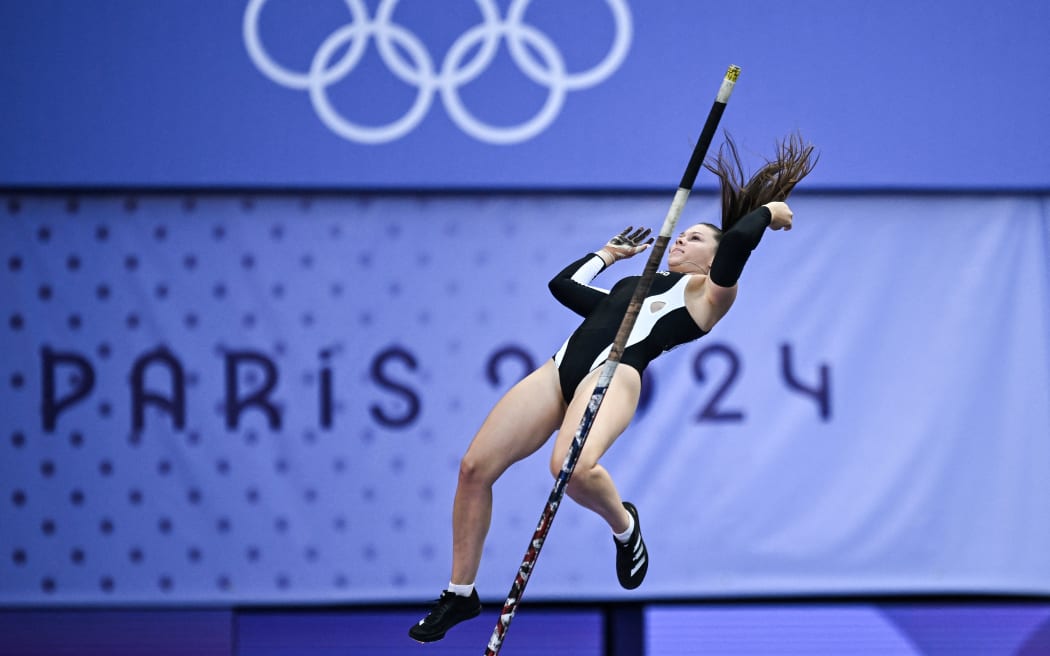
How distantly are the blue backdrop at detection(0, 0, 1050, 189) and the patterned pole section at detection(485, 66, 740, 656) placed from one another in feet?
10.4

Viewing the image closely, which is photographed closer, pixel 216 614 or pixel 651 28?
pixel 216 614

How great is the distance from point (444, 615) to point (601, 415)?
69 centimetres

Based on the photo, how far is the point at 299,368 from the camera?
20.9 ft

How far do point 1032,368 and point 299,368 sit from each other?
3657mm

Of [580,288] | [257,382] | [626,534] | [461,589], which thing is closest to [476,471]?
[461,589]

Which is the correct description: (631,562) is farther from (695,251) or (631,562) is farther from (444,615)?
(695,251)

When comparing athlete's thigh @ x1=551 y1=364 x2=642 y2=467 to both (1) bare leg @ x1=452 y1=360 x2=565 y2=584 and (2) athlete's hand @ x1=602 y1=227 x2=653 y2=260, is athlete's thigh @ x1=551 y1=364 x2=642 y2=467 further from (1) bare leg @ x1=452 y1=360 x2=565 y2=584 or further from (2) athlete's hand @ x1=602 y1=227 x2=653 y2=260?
(2) athlete's hand @ x1=602 y1=227 x2=653 y2=260

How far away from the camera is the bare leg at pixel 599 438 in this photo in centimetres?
330

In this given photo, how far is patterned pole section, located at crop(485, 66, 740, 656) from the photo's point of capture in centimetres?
323

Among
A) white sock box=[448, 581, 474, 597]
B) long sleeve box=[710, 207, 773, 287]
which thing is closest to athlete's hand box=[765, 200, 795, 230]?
long sleeve box=[710, 207, 773, 287]

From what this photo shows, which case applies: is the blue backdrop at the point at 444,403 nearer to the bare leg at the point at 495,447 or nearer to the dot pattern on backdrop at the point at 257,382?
the dot pattern on backdrop at the point at 257,382

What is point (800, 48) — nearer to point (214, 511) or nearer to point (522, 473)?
point (522, 473)

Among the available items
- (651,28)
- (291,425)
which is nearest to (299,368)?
(291,425)

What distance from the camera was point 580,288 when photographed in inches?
144
